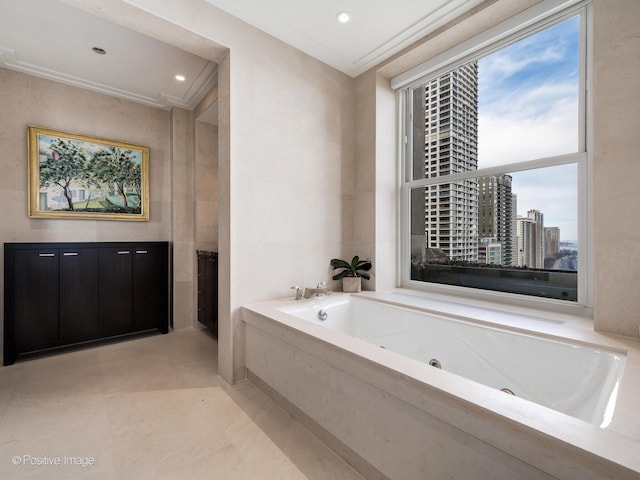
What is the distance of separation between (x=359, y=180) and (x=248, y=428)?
2104 millimetres

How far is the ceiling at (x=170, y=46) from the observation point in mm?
1942

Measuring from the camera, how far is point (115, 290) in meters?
2.79

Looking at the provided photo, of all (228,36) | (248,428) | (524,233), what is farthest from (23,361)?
(524,233)

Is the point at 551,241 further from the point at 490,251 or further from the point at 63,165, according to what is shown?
the point at 63,165

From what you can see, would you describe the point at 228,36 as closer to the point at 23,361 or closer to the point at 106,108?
the point at 106,108

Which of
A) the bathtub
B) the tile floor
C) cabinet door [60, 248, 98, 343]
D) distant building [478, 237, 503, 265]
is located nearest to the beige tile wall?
cabinet door [60, 248, 98, 343]

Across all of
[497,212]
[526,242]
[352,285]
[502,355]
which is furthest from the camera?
[352,285]

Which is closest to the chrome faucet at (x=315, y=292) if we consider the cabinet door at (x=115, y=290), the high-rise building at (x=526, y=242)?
the high-rise building at (x=526, y=242)

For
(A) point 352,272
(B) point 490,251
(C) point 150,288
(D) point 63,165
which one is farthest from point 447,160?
(D) point 63,165

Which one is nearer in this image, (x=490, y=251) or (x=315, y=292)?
(x=490, y=251)

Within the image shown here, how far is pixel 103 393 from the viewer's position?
1.90 m

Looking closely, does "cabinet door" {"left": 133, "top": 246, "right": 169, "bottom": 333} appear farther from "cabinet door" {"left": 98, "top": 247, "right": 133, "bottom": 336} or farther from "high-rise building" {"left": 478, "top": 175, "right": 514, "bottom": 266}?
"high-rise building" {"left": 478, "top": 175, "right": 514, "bottom": 266}

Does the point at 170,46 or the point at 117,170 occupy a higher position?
the point at 170,46

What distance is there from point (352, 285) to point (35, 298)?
266cm
